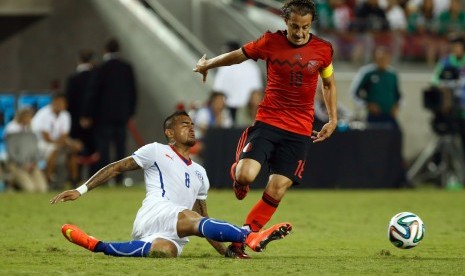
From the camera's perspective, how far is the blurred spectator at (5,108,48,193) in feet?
67.8

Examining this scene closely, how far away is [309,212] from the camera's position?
55.5 feet

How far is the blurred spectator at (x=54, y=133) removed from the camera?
70.3ft

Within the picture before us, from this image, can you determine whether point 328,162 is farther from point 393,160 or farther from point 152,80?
point 152,80

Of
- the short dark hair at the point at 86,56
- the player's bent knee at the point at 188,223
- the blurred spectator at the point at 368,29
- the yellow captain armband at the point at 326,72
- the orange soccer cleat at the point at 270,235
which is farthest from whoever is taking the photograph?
the blurred spectator at the point at 368,29

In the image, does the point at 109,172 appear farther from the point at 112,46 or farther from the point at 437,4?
the point at 437,4

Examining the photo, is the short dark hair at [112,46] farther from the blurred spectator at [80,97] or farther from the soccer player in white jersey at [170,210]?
the soccer player in white jersey at [170,210]

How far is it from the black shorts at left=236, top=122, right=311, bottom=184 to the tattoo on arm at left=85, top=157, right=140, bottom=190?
115 cm

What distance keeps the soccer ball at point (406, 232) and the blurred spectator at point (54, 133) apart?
36.8ft

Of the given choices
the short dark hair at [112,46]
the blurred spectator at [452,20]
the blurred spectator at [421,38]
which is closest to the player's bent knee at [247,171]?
the short dark hair at [112,46]

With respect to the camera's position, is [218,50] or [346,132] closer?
[346,132]

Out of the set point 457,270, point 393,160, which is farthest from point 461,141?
point 457,270

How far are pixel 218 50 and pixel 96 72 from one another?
292 cm

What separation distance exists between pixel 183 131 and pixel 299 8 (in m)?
1.41

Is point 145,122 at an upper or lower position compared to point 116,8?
lower
